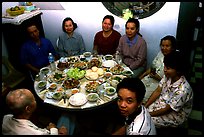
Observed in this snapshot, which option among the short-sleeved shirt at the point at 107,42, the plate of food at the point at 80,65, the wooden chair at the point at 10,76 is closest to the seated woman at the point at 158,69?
the short-sleeved shirt at the point at 107,42

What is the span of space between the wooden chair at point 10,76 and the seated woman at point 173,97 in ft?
8.39

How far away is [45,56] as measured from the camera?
13.5ft

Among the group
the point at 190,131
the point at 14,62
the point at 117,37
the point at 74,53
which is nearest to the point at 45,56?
the point at 74,53

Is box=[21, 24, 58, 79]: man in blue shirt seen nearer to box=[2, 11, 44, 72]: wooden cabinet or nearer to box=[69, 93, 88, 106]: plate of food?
box=[2, 11, 44, 72]: wooden cabinet

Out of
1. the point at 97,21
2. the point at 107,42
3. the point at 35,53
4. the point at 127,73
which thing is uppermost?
the point at 97,21

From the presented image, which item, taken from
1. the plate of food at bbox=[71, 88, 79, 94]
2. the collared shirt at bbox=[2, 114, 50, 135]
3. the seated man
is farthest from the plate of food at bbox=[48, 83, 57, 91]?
the collared shirt at bbox=[2, 114, 50, 135]

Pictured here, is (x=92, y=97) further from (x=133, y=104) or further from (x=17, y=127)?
(x=17, y=127)

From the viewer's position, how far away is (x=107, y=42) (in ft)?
13.7

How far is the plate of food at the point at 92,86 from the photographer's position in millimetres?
2824

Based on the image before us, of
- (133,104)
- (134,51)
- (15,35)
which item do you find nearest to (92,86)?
(133,104)

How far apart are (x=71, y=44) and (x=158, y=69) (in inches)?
77.1

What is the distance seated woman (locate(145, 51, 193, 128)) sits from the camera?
7.83 ft

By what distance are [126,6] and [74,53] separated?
4.97 feet

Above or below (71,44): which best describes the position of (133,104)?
below
